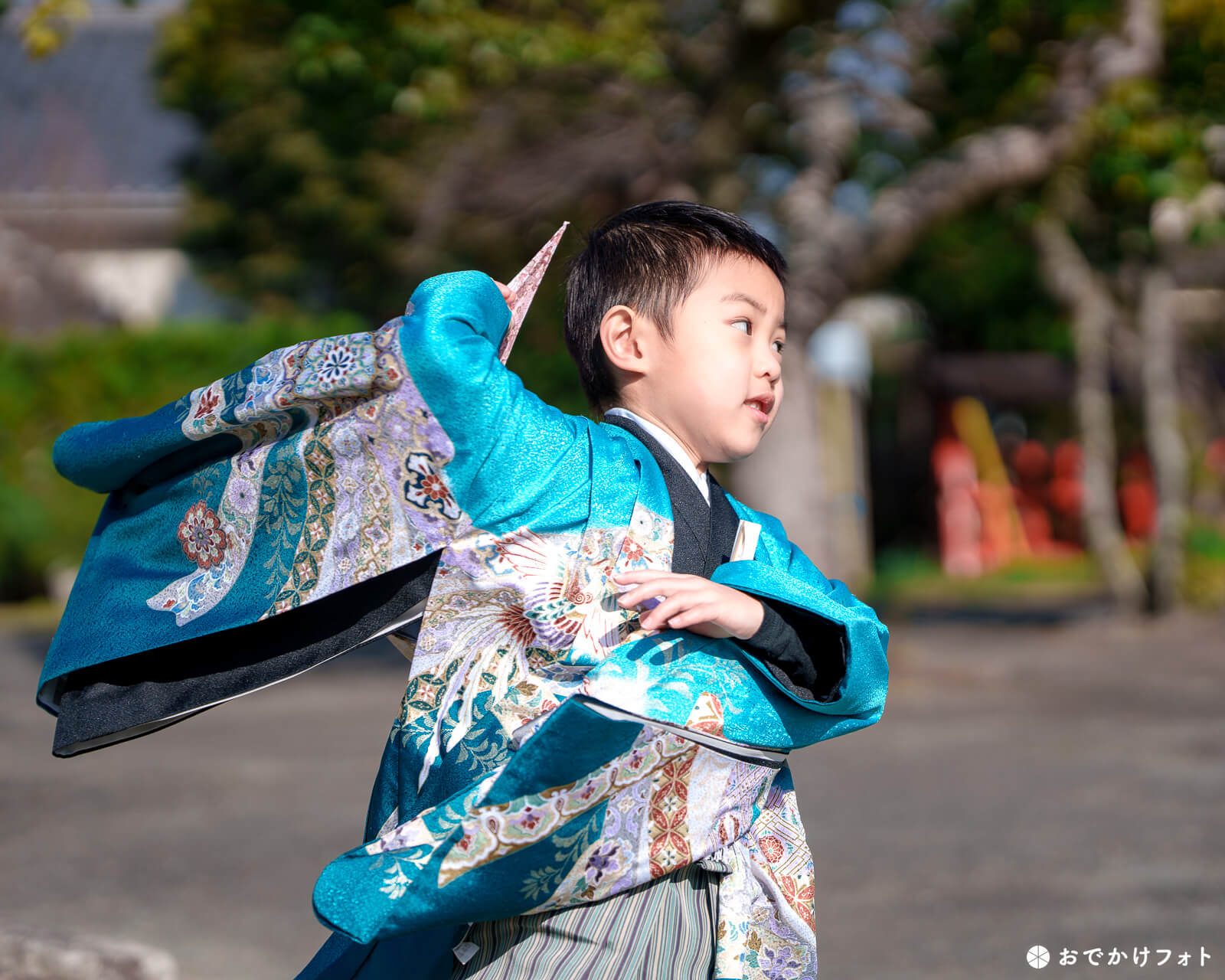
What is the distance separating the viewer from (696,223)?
6.08 ft

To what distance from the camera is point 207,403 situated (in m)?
1.74

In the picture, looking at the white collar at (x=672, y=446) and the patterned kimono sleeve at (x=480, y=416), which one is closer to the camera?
the patterned kimono sleeve at (x=480, y=416)

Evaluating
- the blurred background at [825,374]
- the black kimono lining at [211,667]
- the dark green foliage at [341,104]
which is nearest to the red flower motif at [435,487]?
the black kimono lining at [211,667]

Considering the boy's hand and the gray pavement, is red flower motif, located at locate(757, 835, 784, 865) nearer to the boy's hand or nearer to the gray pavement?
the boy's hand

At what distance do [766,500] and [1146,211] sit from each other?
403 centimetres

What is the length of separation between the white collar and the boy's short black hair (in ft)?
0.21

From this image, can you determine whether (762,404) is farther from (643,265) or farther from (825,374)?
(825,374)

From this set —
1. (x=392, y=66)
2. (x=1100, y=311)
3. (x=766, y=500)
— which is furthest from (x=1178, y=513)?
(x=392, y=66)

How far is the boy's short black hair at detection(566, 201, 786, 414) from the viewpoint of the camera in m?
1.83

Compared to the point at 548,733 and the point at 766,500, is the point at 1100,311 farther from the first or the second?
the point at 548,733

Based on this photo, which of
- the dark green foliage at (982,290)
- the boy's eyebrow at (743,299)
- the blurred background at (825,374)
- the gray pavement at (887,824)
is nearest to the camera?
the boy's eyebrow at (743,299)

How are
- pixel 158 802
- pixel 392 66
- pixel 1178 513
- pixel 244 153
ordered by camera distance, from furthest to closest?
pixel 244 153 → pixel 1178 513 → pixel 392 66 → pixel 158 802

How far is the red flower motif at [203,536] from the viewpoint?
5.85 ft

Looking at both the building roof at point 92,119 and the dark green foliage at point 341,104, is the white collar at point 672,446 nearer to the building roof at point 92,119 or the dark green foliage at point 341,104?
the dark green foliage at point 341,104
